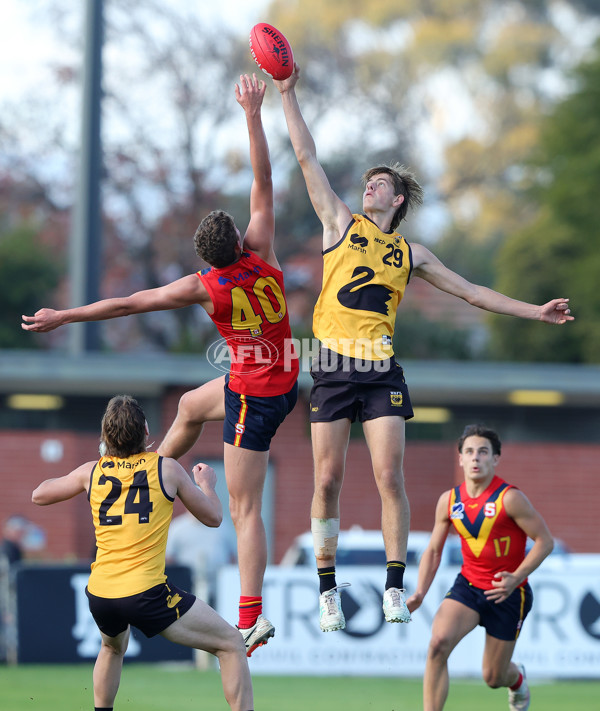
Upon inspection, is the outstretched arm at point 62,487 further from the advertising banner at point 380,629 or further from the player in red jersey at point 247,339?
the advertising banner at point 380,629

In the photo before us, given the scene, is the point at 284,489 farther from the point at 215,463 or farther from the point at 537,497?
the point at 537,497

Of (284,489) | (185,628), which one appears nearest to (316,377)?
(185,628)

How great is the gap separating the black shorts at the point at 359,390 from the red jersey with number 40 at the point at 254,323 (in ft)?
1.00

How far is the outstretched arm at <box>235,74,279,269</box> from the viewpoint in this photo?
7.49 metres

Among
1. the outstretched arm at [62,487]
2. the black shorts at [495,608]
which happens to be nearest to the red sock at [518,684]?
the black shorts at [495,608]

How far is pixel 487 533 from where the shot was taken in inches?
357

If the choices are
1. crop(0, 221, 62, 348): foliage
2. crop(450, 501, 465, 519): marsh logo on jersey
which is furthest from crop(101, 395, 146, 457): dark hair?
crop(0, 221, 62, 348): foliage

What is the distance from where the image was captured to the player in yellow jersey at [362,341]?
7574 millimetres

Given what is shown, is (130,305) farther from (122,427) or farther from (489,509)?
(489,509)

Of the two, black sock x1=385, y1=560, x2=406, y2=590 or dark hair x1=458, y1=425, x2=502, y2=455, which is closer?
black sock x1=385, y1=560, x2=406, y2=590

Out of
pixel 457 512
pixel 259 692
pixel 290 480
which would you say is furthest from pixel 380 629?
pixel 290 480

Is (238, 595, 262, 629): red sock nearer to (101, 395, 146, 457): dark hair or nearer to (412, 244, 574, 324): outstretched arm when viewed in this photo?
(101, 395, 146, 457): dark hair

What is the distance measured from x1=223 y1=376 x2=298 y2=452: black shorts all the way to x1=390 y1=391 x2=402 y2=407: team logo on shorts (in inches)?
30.1

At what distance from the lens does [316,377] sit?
785cm
